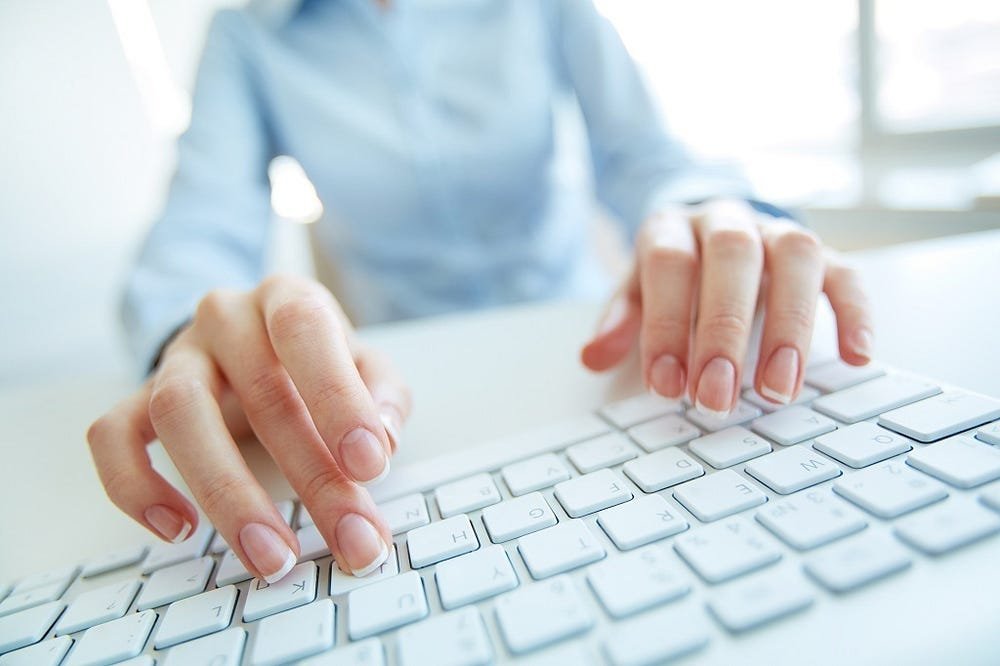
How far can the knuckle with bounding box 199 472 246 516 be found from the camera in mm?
301

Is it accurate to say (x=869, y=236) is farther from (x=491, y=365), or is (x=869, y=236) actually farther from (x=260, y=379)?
(x=260, y=379)

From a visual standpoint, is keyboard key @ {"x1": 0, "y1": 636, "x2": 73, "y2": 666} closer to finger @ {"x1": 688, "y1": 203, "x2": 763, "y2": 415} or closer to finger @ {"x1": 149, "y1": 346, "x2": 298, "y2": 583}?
finger @ {"x1": 149, "y1": 346, "x2": 298, "y2": 583}

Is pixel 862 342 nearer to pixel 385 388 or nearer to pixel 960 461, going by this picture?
pixel 960 461

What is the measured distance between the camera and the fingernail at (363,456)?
0.30m

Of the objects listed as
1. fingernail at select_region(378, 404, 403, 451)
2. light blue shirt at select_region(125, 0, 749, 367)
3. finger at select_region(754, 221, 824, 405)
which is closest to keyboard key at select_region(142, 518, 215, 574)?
fingernail at select_region(378, 404, 403, 451)

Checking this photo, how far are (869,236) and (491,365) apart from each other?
2.58 ft

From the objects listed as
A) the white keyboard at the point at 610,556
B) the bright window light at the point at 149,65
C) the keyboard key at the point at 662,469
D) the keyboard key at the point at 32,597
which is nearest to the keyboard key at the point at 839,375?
the white keyboard at the point at 610,556

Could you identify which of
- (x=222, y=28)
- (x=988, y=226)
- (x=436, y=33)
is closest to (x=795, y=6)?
(x=988, y=226)

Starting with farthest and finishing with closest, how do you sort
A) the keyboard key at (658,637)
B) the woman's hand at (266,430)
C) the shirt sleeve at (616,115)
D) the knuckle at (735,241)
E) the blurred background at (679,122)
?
the blurred background at (679,122) < the shirt sleeve at (616,115) < the knuckle at (735,241) < the woman's hand at (266,430) < the keyboard key at (658,637)

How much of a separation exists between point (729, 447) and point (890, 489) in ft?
0.24

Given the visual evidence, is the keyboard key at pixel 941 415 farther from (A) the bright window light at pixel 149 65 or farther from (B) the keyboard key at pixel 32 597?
(A) the bright window light at pixel 149 65

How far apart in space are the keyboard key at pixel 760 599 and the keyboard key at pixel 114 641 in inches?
9.0

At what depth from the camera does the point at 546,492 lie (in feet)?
0.95

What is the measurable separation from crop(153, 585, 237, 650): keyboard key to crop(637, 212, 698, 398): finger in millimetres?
255
